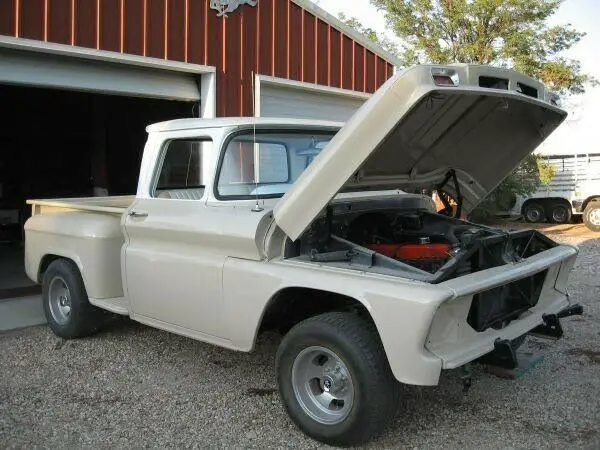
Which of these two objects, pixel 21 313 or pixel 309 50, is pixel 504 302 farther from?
pixel 309 50

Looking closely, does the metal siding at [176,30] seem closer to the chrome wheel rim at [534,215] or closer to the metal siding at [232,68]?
the metal siding at [232,68]

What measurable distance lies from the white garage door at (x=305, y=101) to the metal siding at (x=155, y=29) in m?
1.78

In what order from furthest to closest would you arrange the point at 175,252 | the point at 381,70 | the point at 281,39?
the point at 381,70, the point at 281,39, the point at 175,252

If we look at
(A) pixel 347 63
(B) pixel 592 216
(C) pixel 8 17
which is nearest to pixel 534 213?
(B) pixel 592 216

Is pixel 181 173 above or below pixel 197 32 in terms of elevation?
below

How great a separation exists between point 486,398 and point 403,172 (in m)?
1.73

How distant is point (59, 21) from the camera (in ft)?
23.6

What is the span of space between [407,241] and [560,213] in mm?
15650

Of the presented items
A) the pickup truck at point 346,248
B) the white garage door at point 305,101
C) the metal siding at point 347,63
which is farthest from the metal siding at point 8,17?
the metal siding at point 347,63

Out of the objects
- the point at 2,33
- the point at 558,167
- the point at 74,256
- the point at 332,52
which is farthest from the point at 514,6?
the point at 74,256

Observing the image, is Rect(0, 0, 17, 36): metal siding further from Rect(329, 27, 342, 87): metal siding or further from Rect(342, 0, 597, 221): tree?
Rect(342, 0, 597, 221): tree

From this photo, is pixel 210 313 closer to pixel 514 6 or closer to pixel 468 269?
pixel 468 269

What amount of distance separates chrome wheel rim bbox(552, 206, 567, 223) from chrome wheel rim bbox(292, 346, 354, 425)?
652 inches

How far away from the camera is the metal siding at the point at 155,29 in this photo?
807 cm
